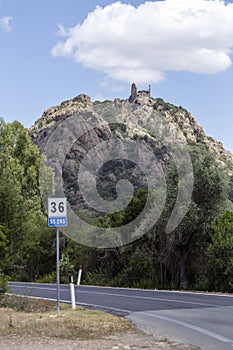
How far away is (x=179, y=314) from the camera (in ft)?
41.7

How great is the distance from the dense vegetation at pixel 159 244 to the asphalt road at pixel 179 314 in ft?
11.3

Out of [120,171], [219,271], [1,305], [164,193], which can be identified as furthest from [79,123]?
[1,305]

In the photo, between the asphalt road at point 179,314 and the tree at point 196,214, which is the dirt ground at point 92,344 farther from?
the tree at point 196,214

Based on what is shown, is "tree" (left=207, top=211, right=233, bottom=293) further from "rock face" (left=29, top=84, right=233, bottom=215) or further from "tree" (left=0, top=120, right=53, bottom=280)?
"tree" (left=0, top=120, right=53, bottom=280)

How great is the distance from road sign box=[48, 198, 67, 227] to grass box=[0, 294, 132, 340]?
223 cm

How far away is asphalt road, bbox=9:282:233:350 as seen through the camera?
9391 millimetres

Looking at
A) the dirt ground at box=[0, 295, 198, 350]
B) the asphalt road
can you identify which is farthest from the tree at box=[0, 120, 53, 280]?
the dirt ground at box=[0, 295, 198, 350]

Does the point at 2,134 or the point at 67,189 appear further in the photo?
the point at 67,189

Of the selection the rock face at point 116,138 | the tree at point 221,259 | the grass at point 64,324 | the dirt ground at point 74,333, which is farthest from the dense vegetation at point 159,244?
the dirt ground at point 74,333

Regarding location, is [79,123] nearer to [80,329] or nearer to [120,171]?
[120,171]

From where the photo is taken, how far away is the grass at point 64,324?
32.7ft

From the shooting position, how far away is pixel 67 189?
4988cm

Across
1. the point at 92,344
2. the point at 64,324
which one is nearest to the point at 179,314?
the point at 64,324

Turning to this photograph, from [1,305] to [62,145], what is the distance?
36.2 meters
